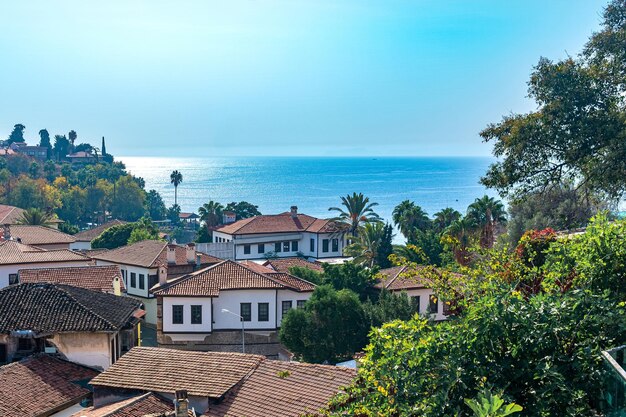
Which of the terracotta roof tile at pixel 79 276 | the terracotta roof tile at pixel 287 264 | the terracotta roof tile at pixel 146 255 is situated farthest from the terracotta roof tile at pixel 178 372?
the terracotta roof tile at pixel 287 264

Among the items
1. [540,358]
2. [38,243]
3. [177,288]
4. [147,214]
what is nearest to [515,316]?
[540,358]

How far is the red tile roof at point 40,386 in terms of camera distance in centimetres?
2048

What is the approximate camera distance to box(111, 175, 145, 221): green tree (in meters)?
131

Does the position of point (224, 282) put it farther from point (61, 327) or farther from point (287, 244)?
point (287, 244)

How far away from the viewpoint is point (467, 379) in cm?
863

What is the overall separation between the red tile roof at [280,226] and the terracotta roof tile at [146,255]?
13934 millimetres

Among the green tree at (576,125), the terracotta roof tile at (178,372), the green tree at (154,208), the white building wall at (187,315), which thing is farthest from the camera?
the green tree at (154,208)

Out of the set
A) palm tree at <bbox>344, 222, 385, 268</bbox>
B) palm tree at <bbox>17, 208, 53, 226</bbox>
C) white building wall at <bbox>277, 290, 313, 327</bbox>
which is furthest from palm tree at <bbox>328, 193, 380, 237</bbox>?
palm tree at <bbox>17, 208, 53, 226</bbox>

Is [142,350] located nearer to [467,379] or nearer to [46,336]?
[46,336]

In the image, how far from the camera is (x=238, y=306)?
129ft

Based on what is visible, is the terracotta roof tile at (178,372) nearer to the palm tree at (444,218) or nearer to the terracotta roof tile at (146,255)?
the terracotta roof tile at (146,255)

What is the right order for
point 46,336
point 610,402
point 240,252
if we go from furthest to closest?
point 240,252, point 46,336, point 610,402

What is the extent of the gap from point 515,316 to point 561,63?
10977mm

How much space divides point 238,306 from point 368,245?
61.0ft
